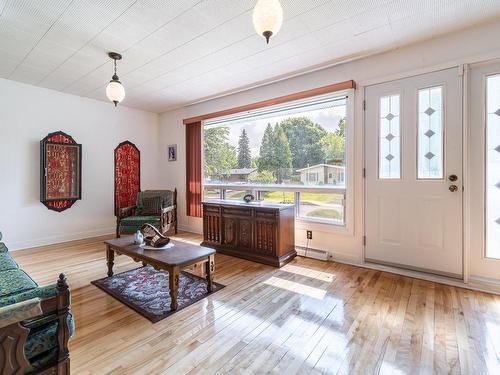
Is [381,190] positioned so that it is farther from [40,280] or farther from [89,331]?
[40,280]

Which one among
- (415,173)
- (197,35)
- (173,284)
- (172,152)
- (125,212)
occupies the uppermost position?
(197,35)

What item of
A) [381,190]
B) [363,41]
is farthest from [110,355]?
[363,41]

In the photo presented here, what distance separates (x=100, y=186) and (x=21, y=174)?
112cm

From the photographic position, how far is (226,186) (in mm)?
4629

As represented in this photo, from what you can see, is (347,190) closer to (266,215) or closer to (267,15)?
(266,215)

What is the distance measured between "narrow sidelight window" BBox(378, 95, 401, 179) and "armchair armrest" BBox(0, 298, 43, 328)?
3170mm

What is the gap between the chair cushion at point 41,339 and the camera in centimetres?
115

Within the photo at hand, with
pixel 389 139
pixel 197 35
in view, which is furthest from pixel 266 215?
pixel 197 35

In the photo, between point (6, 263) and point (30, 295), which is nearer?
point (30, 295)

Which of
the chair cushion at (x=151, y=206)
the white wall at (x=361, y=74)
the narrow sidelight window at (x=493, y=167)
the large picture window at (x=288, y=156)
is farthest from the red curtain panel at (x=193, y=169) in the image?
the narrow sidelight window at (x=493, y=167)

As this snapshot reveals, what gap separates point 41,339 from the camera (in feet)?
3.88

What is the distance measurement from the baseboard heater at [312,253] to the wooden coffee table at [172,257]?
1506mm

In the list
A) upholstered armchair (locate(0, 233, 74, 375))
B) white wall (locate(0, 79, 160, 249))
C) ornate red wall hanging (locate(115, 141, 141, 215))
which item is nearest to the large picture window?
ornate red wall hanging (locate(115, 141, 141, 215))

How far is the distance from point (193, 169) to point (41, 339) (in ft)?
13.1
